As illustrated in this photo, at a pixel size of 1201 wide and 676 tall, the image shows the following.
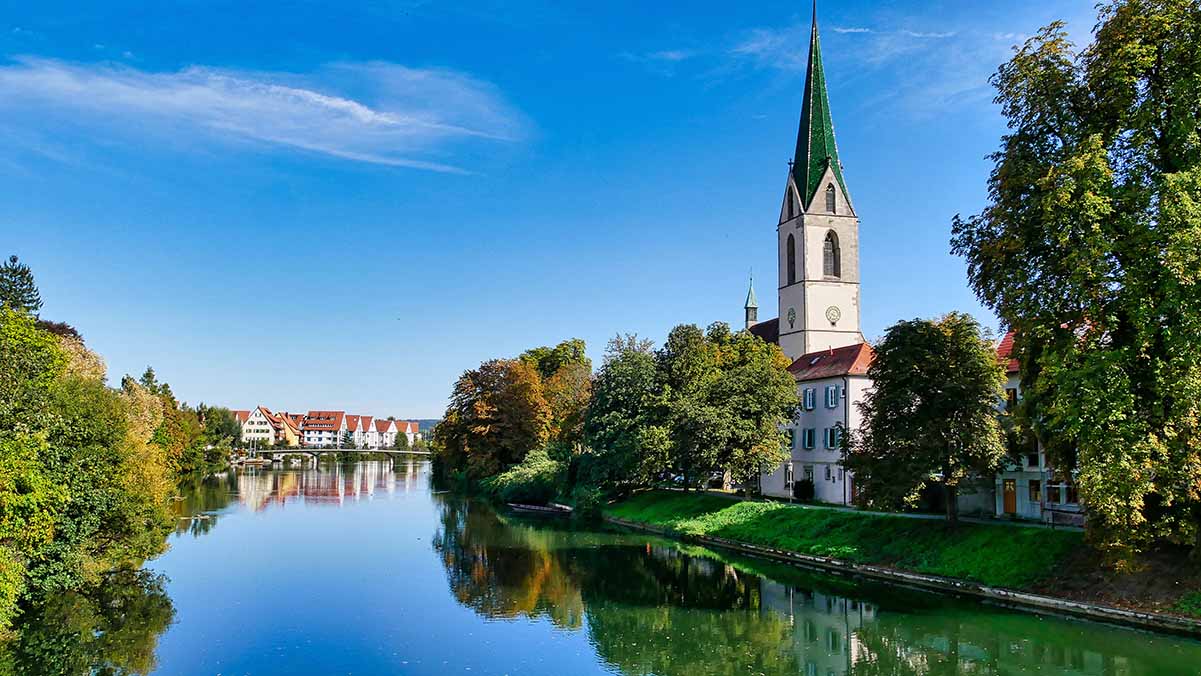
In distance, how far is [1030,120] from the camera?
27.9 m

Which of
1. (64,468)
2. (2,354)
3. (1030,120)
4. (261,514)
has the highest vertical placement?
(1030,120)

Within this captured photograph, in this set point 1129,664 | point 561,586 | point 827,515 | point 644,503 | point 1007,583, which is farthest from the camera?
point 644,503

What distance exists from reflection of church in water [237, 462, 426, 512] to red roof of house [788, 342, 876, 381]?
1545 inches

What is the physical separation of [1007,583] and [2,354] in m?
32.3

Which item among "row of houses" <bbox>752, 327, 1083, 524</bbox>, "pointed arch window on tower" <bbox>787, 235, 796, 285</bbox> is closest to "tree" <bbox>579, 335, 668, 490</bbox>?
"row of houses" <bbox>752, 327, 1083, 524</bbox>

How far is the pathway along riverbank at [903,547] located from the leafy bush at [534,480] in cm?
1559

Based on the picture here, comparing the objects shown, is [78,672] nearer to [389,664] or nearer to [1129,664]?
[389,664]

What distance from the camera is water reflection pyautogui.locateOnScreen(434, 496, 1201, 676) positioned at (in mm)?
22469

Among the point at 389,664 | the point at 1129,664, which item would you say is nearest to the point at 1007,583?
the point at 1129,664

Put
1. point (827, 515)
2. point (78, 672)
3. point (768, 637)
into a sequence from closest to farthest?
point (78, 672) → point (768, 637) → point (827, 515)

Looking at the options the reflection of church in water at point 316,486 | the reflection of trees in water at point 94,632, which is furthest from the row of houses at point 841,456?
the reflection of church in water at point 316,486

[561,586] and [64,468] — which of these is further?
[561,586]

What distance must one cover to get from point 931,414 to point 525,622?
711 inches

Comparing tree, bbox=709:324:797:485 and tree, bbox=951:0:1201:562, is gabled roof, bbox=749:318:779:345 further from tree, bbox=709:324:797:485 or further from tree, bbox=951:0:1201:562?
tree, bbox=951:0:1201:562
